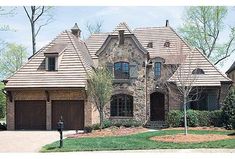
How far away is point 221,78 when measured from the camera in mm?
26859

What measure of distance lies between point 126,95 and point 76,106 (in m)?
4.12

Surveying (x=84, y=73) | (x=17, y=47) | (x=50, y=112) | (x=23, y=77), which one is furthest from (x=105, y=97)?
(x=17, y=47)

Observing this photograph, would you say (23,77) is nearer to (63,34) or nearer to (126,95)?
(63,34)

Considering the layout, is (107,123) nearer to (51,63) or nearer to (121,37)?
(51,63)

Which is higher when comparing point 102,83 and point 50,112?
point 102,83

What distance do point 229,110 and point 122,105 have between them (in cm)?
777

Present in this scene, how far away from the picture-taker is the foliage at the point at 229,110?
24.2 metres

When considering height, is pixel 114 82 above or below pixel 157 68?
below

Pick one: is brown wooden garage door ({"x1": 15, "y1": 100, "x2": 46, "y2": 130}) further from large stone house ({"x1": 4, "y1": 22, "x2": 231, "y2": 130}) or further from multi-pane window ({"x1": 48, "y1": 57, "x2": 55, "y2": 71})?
multi-pane window ({"x1": 48, "y1": 57, "x2": 55, "y2": 71})

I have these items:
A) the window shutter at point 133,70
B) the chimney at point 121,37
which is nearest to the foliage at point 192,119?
the window shutter at point 133,70

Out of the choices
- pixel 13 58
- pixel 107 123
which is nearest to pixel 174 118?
pixel 107 123

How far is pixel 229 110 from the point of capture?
24.7 meters

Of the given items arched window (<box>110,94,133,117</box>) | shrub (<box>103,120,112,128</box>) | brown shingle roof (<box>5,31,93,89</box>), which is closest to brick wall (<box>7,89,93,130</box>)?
brown shingle roof (<box>5,31,93,89</box>)

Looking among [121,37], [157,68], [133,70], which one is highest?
[121,37]
